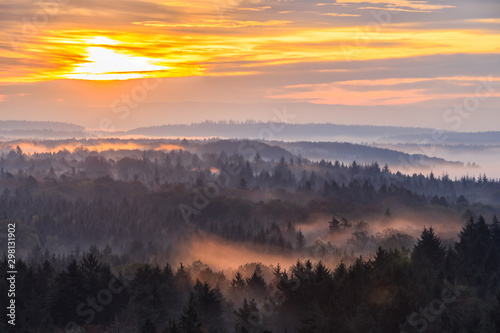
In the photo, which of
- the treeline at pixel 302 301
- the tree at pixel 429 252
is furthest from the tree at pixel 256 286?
the tree at pixel 429 252

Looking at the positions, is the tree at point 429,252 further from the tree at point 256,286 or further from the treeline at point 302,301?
the tree at point 256,286

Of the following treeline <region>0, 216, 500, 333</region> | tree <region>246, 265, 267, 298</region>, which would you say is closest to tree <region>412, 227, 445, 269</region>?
treeline <region>0, 216, 500, 333</region>

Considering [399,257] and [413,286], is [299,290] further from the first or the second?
[399,257]

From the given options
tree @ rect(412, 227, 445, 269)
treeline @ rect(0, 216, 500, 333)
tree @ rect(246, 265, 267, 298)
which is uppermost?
tree @ rect(412, 227, 445, 269)

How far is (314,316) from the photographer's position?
83.8 meters

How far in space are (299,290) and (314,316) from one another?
46.7 feet

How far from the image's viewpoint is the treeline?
8250cm

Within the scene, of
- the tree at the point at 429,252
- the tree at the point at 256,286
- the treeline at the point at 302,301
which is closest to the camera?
the treeline at the point at 302,301

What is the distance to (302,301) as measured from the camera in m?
97.5

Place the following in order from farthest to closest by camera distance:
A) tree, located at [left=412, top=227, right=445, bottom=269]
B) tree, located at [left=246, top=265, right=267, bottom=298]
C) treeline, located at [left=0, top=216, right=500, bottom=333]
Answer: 1. tree, located at [left=246, top=265, right=267, bottom=298]
2. tree, located at [left=412, top=227, right=445, bottom=269]
3. treeline, located at [left=0, top=216, right=500, bottom=333]

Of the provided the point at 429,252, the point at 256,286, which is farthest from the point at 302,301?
the point at 256,286

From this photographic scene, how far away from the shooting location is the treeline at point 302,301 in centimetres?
8250

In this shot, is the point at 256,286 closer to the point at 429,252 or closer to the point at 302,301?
the point at 429,252

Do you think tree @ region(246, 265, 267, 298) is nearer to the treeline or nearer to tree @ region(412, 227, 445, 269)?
the treeline
